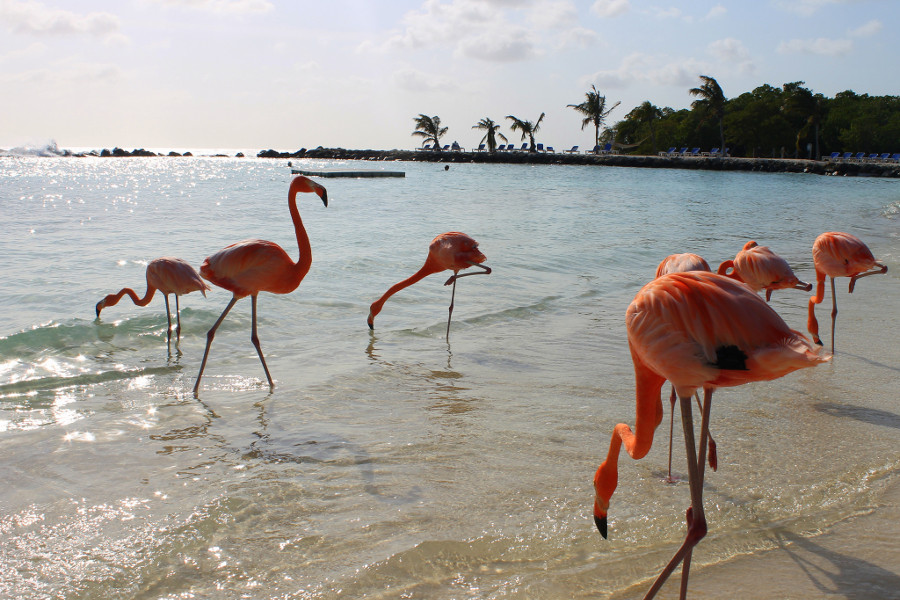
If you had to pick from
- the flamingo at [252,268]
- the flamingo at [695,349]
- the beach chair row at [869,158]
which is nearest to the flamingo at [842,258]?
the flamingo at [695,349]

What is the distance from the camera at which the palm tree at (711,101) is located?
215ft

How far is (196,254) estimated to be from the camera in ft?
41.3

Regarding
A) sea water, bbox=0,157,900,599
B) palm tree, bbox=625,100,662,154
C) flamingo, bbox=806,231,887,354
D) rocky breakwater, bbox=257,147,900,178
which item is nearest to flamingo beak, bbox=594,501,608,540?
sea water, bbox=0,157,900,599

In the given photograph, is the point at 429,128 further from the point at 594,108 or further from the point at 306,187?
the point at 306,187

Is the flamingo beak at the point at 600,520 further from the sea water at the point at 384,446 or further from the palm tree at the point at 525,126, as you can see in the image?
the palm tree at the point at 525,126

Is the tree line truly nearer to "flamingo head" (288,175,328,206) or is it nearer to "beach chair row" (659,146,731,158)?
"beach chair row" (659,146,731,158)

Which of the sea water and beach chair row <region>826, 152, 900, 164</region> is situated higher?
beach chair row <region>826, 152, 900, 164</region>

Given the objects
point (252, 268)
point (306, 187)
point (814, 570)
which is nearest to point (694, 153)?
point (306, 187)

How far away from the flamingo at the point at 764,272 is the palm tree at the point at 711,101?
66.5 meters

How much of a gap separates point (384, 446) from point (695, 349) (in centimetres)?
246

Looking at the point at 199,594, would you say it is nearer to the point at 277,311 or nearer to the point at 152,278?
the point at 152,278

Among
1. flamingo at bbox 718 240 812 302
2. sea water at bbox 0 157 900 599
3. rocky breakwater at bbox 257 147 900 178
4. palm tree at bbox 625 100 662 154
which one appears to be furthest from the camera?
palm tree at bbox 625 100 662 154

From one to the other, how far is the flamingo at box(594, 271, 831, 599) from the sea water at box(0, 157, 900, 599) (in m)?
0.60

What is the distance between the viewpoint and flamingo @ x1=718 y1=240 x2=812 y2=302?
540cm
